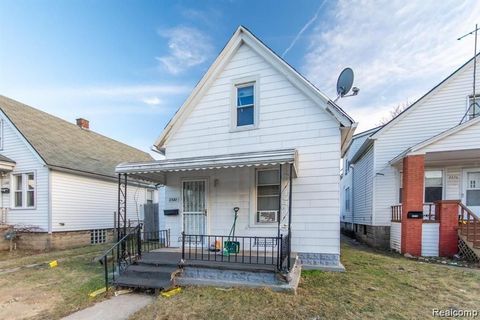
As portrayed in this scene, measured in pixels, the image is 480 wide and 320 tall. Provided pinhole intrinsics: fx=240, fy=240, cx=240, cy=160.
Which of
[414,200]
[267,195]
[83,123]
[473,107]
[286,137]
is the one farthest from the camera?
[83,123]

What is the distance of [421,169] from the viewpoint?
8570 mm

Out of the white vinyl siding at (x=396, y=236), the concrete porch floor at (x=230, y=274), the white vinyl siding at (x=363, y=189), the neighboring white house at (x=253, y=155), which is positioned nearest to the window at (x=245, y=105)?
the neighboring white house at (x=253, y=155)

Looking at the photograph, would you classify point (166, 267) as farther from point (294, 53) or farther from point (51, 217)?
point (294, 53)

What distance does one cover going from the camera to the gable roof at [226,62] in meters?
6.68

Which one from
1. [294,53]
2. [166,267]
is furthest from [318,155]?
[294,53]

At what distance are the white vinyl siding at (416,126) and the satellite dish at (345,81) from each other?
3600mm

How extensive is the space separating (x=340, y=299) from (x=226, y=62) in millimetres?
7236

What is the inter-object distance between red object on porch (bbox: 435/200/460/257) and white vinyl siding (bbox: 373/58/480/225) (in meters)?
2.18

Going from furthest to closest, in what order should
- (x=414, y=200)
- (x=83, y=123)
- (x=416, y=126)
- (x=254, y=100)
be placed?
(x=83, y=123) → (x=416, y=126) → (x=414, y=200) → (x=254, y=100)

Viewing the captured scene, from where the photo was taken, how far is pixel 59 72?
1223 centimetres

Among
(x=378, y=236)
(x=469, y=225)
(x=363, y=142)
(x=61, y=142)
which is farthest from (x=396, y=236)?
(x=61, y=142)

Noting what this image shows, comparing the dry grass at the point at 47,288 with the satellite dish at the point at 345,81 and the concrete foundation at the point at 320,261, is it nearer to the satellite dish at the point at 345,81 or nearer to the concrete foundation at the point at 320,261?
the concrete foundation at the point at 320,261

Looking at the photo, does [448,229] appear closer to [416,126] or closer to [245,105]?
[416,126]

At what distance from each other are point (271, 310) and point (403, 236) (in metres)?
7.26
